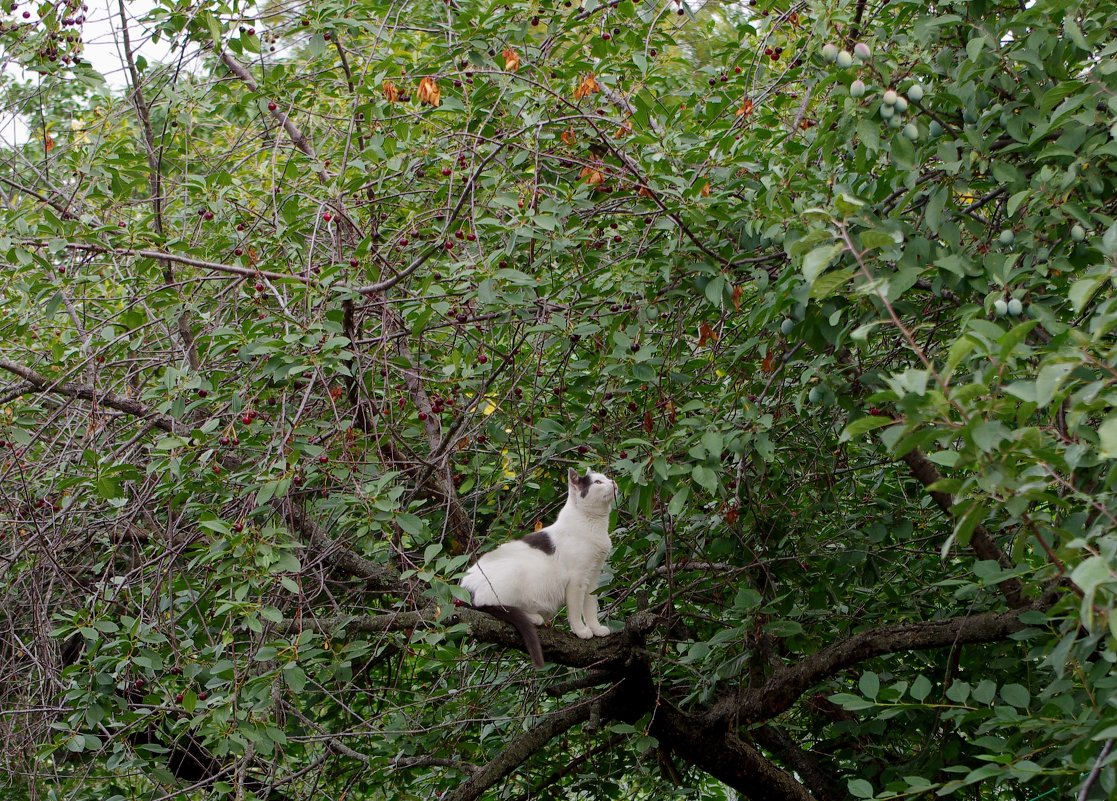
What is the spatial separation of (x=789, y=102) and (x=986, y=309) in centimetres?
179

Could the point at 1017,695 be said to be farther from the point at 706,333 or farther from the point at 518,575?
the point at 518,575

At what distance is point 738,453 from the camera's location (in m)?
3.43

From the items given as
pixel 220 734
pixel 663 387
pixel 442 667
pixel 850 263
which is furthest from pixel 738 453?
pixel 442 667

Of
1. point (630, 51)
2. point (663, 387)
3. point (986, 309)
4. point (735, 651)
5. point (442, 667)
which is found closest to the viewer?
point (986, 309)

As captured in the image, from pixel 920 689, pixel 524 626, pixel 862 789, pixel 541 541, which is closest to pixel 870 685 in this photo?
pixel 920 689

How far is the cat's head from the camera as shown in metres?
4.15

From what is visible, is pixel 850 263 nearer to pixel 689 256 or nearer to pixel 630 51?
pixel 689 256

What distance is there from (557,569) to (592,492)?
31 cm

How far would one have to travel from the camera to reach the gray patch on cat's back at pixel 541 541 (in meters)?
4.13

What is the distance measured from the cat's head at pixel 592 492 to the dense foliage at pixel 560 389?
0.09 metres

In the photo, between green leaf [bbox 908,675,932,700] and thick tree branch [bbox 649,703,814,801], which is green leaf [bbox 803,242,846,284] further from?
thick tree branch [bbox 649,703,814,801]

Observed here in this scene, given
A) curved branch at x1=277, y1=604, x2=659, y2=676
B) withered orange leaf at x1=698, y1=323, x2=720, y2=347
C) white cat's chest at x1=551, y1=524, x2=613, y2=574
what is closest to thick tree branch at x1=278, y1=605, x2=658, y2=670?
curved branch at x1=277, y1=604, x2=659, y2=676

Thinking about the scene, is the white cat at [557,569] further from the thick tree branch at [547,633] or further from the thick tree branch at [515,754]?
the thick tree branch at [515,754]

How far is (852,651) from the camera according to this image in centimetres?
411
